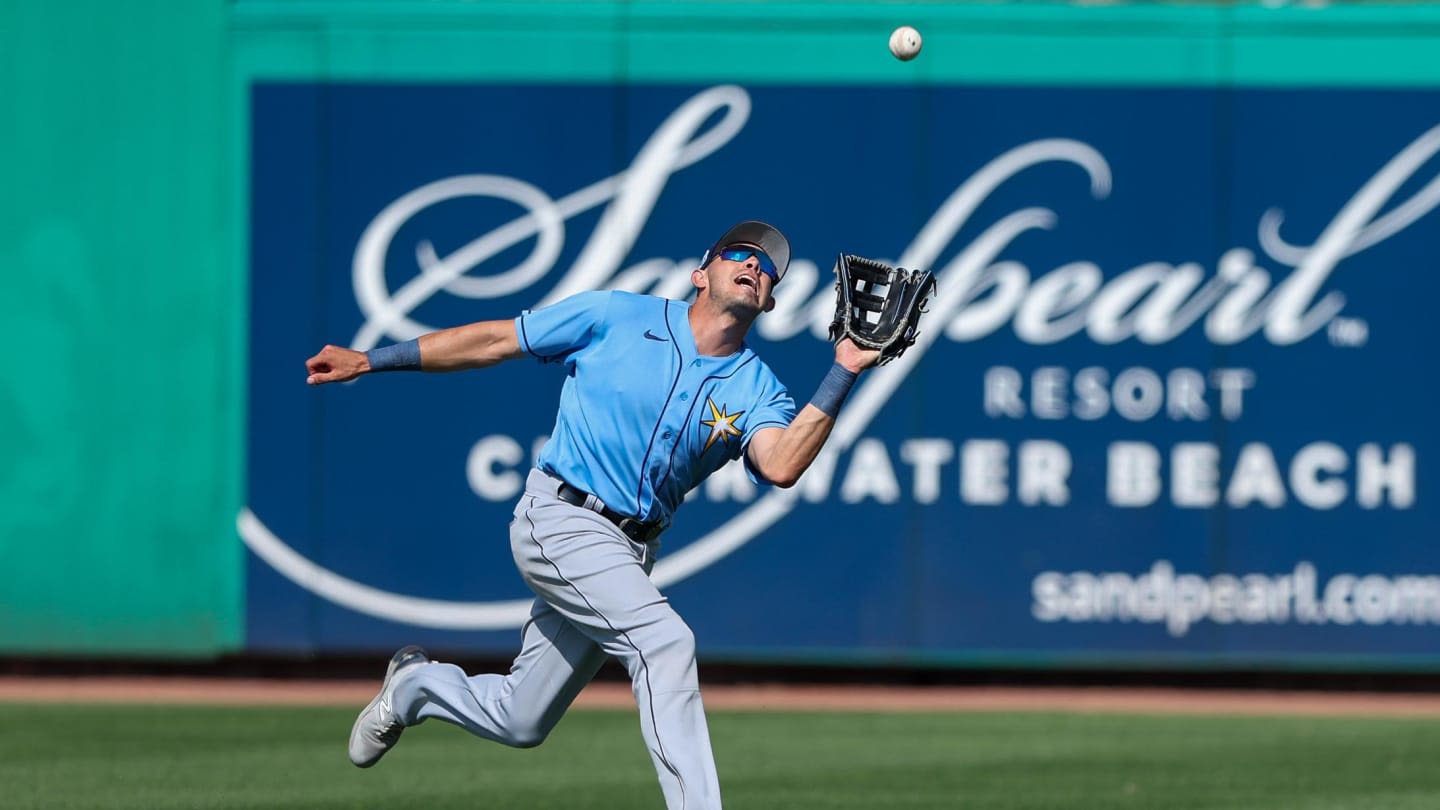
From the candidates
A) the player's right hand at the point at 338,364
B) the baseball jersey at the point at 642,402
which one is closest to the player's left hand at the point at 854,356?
the baseball jersey at the point at 642,402

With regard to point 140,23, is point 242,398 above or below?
below

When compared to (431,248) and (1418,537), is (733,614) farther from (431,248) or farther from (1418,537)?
(1418,537)

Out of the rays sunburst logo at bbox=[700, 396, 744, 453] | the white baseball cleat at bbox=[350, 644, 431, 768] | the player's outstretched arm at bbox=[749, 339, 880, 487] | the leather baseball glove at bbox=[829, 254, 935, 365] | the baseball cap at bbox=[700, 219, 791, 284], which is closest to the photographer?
the player's outstretched arm at bbox=[749, 339, 880, 487]

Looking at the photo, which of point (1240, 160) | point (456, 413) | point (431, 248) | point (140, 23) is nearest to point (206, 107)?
point (140, 23)

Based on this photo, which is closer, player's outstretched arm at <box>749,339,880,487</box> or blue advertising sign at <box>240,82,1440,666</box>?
player's outstretched arm at <box>749,339,880,487</box>

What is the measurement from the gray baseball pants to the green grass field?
3.97ft

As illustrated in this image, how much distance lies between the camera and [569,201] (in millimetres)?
11219

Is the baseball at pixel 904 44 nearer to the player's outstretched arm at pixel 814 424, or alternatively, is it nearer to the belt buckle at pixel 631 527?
the player's outstretched arm at pixel 814 424

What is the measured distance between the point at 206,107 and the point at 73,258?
1127 millimetres

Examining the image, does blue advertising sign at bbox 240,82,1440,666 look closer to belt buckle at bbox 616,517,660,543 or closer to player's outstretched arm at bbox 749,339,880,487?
belt buckle at bbox 616,517,660,543

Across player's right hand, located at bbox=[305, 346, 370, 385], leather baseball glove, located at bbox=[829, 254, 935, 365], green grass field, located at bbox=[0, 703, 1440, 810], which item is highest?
leather baseball glove, located at bbox=[829, 254, 935, 365]

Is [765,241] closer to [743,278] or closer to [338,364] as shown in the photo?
[743,278]

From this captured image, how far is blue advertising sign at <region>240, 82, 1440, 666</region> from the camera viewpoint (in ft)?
36.0

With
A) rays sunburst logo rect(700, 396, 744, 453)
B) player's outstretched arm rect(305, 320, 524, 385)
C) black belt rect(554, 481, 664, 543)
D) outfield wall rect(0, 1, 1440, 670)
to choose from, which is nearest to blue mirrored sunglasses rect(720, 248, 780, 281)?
rays sunburst logo rect(700, 396, 744, 453)
